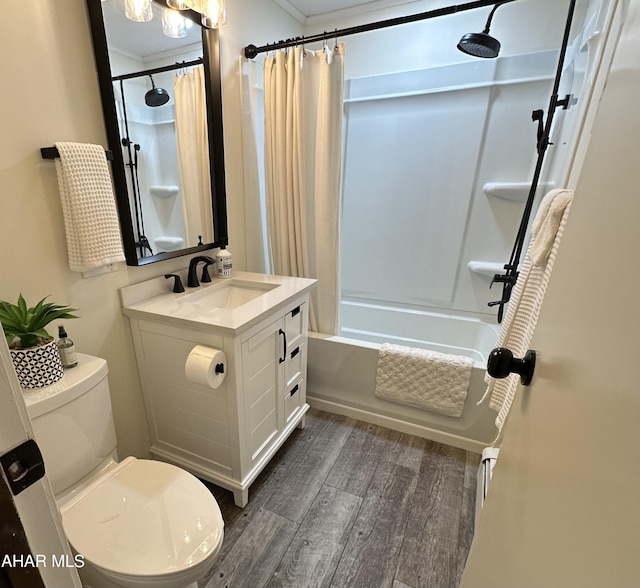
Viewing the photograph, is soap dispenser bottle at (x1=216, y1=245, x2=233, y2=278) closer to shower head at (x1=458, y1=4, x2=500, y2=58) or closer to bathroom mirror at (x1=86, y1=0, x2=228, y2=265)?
bathroom mirror at (x1=86, y1=0, x2=228, y2=265)

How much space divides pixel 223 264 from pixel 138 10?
43.2 inches

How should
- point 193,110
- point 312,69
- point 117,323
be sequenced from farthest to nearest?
point 312,69 → point 193,110 → point 117,323

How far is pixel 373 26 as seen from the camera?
5.13ft

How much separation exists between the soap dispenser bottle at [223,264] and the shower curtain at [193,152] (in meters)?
0.11

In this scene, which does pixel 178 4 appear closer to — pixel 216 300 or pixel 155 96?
pixel 155 96

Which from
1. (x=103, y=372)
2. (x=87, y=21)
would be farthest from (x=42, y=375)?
(x=87, y=21)

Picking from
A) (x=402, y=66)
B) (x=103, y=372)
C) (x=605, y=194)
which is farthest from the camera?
(x=402, y=66)

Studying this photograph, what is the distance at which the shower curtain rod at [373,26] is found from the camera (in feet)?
4.66

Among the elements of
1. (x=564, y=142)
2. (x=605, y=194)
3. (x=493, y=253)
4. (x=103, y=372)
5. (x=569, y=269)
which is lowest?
(x=103, y=372)

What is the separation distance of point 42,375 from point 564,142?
94.8 inches

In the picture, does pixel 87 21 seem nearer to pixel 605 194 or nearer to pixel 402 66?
pixel 605 194

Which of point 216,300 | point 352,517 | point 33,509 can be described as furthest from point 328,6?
point 352,517

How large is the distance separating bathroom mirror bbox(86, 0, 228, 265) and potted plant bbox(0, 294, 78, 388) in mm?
457

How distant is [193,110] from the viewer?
5.23ft
